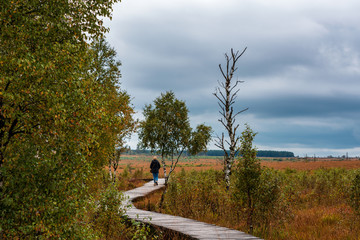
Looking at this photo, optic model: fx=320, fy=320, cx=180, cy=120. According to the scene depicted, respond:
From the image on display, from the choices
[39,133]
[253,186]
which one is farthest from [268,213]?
[39,133]

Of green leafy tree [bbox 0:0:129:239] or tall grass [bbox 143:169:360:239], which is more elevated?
green leafy tree [bbox 0:0:129:239]

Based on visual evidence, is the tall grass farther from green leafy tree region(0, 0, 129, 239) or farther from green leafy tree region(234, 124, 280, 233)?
green leafy tree region(0, 0, 129, 239)

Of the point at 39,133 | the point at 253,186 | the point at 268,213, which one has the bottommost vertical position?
the point at 268,213

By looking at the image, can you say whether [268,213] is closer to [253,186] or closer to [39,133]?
[253,186]

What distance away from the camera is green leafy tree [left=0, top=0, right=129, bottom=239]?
5.73 meters

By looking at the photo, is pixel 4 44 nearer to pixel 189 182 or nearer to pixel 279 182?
pixel 279 182

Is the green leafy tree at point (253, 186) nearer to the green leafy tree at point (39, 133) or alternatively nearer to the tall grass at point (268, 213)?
the tall grass at point (268, 213)

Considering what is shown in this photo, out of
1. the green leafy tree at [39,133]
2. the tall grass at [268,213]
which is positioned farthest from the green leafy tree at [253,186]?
the green leafy tree at [39,133]

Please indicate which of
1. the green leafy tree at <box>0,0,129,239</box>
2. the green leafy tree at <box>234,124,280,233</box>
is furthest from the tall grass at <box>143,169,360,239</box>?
the green leafy tree at <box>0,0,129,239</box>

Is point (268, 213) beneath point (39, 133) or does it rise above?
beneath

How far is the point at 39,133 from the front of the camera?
6.11 metres

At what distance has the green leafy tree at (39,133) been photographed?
5734 millimetres

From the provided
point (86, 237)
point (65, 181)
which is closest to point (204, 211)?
point (86, 237)

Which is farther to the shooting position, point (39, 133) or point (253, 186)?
point (253, 186)
